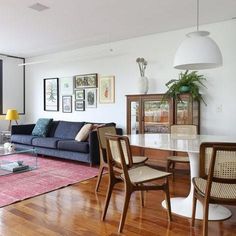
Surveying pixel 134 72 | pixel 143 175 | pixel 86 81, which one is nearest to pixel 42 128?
pixel 86 81

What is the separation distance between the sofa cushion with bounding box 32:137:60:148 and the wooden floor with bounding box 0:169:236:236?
6.57 ft

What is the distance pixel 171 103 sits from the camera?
14.2 ft

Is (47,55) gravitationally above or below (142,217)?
above

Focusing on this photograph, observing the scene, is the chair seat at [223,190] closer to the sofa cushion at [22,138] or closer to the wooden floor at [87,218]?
the wooden floor at [87,218]

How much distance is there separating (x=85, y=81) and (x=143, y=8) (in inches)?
107

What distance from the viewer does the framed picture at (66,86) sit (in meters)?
6.35

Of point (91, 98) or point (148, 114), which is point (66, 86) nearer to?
point (91, 98)

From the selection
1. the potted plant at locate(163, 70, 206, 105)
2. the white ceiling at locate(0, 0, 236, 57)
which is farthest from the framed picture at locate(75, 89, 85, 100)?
the potted plant at locate(163, 70, 206, 105)

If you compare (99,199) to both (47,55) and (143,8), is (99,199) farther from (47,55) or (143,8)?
(47,55)

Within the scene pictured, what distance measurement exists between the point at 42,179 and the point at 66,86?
3079 millimetres

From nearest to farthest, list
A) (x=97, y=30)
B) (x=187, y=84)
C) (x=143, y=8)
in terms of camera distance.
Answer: (x=143, y=8) → (x=187, y=84) → (x=97, y=30)

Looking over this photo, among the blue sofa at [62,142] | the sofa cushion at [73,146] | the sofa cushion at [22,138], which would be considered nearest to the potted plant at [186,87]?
the blue sofa at [62,142]

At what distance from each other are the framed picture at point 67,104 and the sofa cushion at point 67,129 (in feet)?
1.46

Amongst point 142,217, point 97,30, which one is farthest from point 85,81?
point 142,217
